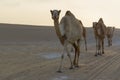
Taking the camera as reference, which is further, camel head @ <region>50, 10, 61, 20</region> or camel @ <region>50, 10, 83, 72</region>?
camel @ <region>50, 10, 83, 72</region>

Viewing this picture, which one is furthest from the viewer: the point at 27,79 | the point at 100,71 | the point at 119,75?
the point at 100,71

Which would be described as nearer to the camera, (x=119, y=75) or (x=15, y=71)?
(x=119, y=75)

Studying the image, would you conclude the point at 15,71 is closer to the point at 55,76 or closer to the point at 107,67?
the point at 55,76

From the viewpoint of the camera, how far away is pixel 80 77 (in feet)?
44.3

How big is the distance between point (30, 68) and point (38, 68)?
0.33 m

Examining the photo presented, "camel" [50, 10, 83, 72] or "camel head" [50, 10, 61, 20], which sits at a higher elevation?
"camel head" [50, 10, 61, 20]

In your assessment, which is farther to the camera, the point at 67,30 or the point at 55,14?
the point at 67,30

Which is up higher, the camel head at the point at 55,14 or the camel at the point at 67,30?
the camel head at the point at 55,14

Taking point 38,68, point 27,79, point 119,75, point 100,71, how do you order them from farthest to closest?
point 38,68
point 100,71
point 119,75
point 27,79

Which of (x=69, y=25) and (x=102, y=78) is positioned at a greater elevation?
(x=69, y=25)

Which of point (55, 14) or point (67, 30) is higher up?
point (55, 14)

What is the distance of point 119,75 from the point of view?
45.6ft

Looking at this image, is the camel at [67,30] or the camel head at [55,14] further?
the camel at [67,30]

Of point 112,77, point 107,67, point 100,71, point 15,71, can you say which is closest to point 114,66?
point 107,67
